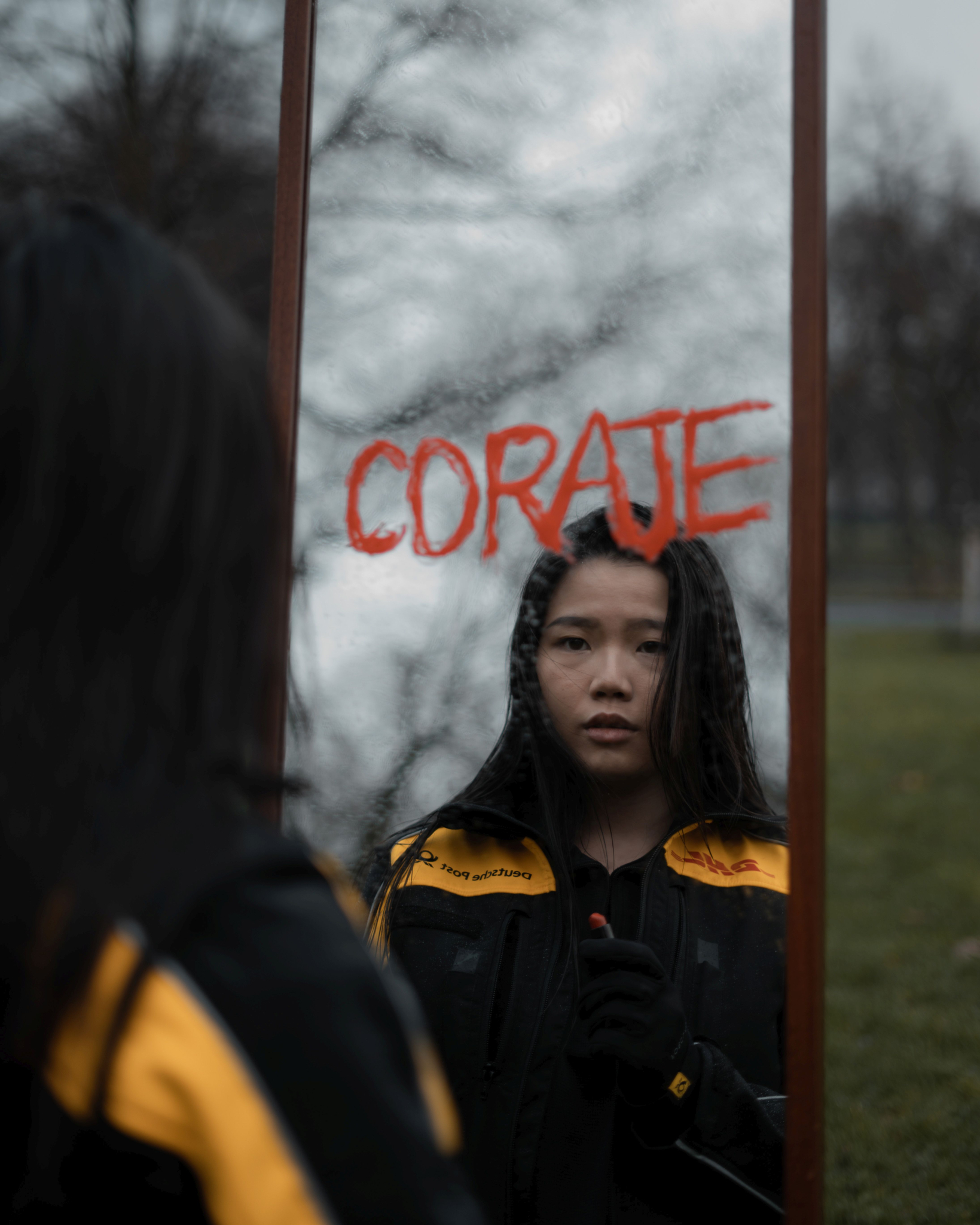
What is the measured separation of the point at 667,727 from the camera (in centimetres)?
130

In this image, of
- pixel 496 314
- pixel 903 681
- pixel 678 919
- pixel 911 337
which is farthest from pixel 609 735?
pixel 911 337

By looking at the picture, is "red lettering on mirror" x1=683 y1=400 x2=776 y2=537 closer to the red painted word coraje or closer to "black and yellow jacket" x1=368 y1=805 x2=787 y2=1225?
the red painted word coraje

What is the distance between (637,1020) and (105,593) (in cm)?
82

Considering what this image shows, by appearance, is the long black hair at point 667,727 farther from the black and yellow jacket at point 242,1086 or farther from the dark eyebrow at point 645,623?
the black and yellow jacket at point 242,1086

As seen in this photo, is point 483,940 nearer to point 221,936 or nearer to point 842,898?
point 221,936

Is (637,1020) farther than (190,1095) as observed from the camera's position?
Yes

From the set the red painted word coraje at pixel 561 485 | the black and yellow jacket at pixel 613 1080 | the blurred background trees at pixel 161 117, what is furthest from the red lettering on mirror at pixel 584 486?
the blurred background trees at pixel 161 117

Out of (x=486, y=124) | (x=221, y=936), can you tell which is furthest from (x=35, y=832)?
(x=486, y=124)

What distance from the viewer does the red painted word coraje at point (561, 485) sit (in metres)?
1.22

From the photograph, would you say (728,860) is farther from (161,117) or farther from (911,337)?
(911,337)

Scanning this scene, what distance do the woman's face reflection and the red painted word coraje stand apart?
52mm

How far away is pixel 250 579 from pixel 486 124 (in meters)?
0.97

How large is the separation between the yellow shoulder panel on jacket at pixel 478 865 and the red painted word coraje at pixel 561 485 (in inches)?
14.7

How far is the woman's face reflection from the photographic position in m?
1.30
